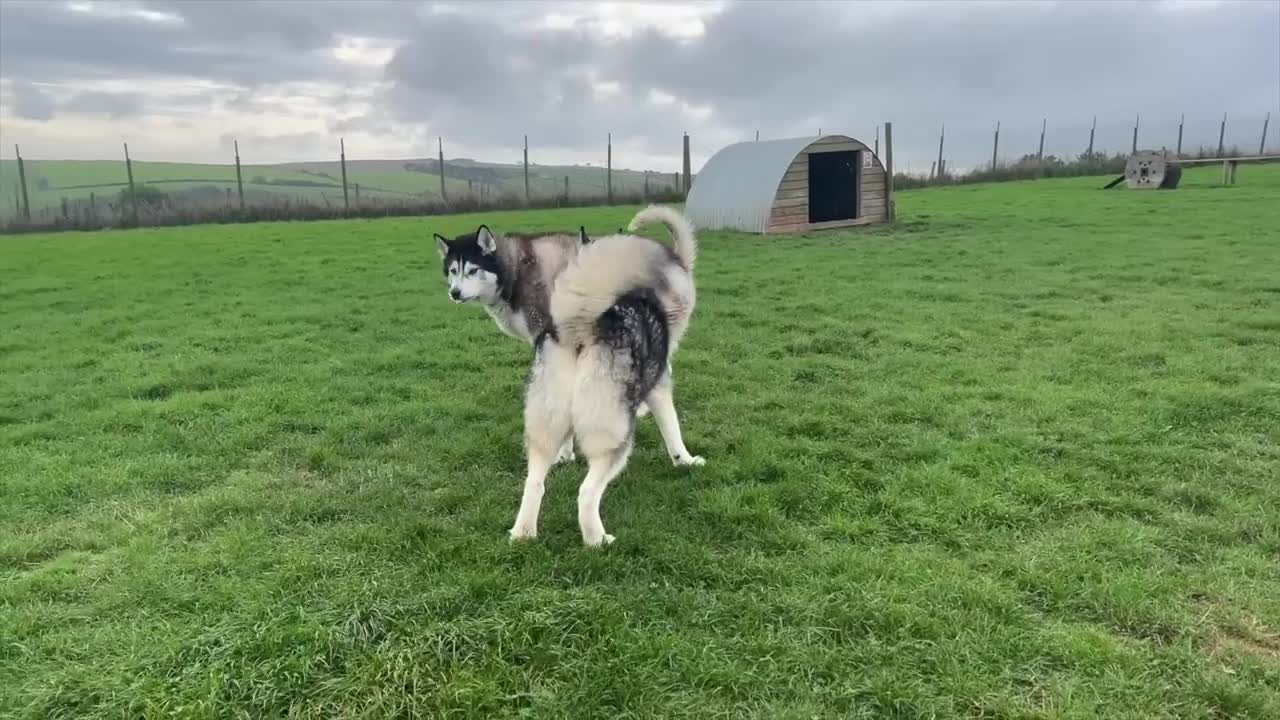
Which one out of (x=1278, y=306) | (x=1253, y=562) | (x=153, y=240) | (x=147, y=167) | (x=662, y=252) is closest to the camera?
(x=1253, y=562)

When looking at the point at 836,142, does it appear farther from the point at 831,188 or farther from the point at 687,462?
the point at 687,462

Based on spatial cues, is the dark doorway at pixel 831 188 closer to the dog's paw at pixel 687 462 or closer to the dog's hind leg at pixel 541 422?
the dog's paw at pixel 687 462

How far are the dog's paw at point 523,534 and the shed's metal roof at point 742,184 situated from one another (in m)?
12.4

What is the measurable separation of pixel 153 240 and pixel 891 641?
691 inches

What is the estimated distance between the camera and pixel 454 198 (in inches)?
945

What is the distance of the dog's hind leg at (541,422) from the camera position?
3.07 metres

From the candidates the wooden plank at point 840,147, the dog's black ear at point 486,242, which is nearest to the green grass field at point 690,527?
the dog's black ear at point 486,242

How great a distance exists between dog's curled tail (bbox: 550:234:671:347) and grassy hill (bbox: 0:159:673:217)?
2191 centimetres

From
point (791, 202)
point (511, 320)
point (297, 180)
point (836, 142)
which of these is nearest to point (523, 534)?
point (511, 320)

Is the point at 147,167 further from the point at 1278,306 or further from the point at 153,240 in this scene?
the point at 1278,306

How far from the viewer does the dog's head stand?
5145 mm

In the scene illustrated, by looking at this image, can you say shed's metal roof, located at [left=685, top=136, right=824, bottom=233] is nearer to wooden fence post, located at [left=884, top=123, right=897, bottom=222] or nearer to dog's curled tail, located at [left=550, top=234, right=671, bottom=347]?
wooden fence post, located at [left=884, top=123, right=897, bottom=222]

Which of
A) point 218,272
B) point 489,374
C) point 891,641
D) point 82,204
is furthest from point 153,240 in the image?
point 891,641

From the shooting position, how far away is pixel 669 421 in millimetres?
4078
